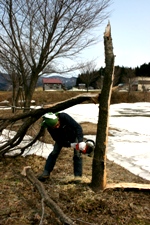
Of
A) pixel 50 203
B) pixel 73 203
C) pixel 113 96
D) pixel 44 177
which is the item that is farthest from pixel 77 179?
pixel 113 96

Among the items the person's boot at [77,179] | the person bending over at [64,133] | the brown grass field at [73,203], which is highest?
the person bending over at [64,133]

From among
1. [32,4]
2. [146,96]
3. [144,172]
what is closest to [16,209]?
[144,172]

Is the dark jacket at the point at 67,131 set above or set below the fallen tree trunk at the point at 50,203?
above

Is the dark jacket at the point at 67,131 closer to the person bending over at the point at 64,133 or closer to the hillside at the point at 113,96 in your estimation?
the person bending over at the point at 64,133

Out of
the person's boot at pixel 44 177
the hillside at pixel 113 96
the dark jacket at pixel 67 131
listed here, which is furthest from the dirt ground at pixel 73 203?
the hillside at pixel 113 96

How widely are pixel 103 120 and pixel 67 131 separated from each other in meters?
0.88

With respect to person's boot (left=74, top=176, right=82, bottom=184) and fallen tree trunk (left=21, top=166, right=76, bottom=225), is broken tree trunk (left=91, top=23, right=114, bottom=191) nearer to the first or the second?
person's boot (left=74, top=176, right=82, bottom=184)

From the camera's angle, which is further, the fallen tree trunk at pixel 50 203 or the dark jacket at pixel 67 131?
the dark jacket at pixel 67 131

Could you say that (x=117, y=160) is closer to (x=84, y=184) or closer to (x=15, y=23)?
(x=84, y=184)

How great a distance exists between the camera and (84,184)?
12.3 feet

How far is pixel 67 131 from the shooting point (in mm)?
4211

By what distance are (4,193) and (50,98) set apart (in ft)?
92.9

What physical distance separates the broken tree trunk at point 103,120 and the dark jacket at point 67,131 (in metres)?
0.56

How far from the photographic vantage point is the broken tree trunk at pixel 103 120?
349cm
